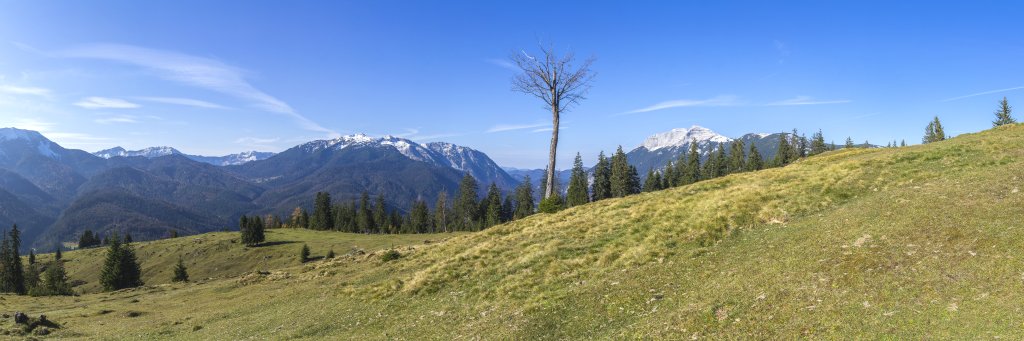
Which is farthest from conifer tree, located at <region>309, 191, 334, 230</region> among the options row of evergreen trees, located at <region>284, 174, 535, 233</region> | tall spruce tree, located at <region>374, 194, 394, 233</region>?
tall spruce tree, located at <region>374, 194, 394, 233</region>

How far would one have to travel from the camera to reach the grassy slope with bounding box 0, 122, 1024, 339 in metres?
11.5

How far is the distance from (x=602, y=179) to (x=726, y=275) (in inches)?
4327

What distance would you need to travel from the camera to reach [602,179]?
124 m

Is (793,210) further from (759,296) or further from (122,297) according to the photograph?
(122,297)

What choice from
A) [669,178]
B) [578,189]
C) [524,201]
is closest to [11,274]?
[524,201]

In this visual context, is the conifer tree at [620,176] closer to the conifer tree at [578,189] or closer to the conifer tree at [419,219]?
the conifer tree at [578,189]

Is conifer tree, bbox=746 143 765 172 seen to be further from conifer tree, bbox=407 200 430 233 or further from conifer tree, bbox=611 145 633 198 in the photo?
conifer tree, bbox=407 200 430 233

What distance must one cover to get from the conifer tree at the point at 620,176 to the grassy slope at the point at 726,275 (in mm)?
83456

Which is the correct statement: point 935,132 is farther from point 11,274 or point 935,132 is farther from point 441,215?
point 11,274

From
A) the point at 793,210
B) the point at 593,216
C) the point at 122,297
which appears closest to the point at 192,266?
the point at 122,297

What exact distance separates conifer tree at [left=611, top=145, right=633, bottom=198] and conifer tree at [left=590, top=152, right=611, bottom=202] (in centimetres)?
178

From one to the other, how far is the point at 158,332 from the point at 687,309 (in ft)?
88.7

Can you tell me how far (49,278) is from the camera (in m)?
82.8

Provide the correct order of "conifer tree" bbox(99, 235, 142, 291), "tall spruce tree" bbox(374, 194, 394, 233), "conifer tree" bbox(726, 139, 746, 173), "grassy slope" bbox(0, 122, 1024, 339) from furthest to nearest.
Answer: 1. "tall spruce tree" bbox(374, 194, 394, 233)
2. "conifer tree" bbox(726, 139, 746, 173)
3. "conifer tree" bbox(99, 235, 142, 291)
4. "grassy slope" bbox(0, 122, 1024, 339)
